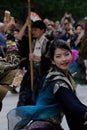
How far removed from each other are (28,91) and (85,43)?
3.34 ft

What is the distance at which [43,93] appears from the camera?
12.6 feet

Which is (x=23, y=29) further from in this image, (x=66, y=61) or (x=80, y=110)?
(x=80, y=110)

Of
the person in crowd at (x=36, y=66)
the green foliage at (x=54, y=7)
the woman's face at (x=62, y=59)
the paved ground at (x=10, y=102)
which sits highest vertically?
the woman's face at (x=62, y=59)

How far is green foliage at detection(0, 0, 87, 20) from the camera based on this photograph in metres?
33.8

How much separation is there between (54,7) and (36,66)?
102 feet

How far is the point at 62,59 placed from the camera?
3.92 m

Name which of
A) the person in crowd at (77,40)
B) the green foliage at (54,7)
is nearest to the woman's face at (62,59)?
the person in crowd at (77,40)

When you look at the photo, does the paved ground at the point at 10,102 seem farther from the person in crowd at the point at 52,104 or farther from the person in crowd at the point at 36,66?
the person in crowd at the point at 52,104

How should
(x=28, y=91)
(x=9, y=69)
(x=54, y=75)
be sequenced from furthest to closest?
(x=28, y=91) → (x=9, y=69) → (x=54, y=75)

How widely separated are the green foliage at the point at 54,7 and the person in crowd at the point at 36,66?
25881mm

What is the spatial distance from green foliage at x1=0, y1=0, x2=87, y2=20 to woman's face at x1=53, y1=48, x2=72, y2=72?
28.7 meters

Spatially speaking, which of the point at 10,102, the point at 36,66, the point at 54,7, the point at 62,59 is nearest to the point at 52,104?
the point at 62,59

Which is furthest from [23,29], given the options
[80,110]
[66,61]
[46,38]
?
[80,110]

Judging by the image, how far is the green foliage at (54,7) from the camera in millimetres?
33812
